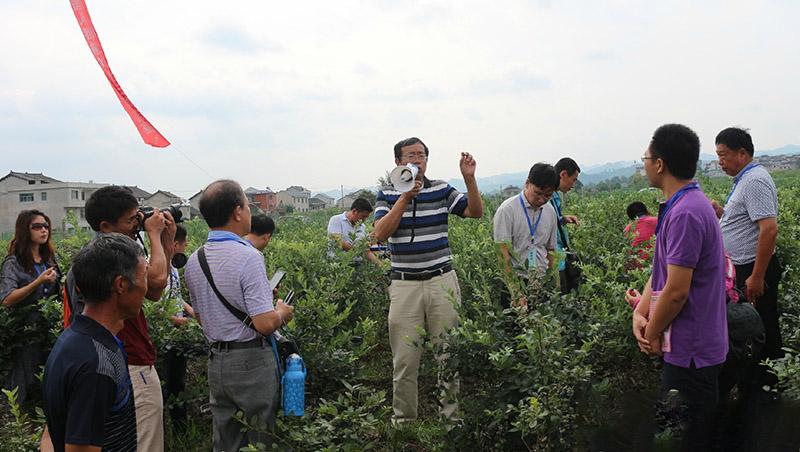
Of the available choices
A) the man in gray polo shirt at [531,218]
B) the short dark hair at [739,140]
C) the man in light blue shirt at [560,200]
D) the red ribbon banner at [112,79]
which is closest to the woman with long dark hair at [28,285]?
the red ribbon banner at [112,79]

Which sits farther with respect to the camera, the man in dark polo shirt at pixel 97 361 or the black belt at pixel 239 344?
the black belt at pixel 239 344

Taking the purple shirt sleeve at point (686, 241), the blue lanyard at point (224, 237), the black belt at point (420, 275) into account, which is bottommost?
the black belt at point (420, 275)

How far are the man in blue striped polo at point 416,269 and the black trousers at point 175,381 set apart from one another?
1.47 meters

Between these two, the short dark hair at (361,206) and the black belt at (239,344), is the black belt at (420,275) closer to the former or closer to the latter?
the black belt at (239,344)

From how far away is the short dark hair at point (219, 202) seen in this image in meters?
2.78

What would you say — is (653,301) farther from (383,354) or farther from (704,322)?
(383,354)

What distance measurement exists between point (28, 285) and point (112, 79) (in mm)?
1758

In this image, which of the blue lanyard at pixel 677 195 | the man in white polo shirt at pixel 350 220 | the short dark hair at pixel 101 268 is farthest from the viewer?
the man in white polo shirt at pixel 350 220

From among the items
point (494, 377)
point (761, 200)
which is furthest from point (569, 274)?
point (494, 377)

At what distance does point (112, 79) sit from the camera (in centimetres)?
476

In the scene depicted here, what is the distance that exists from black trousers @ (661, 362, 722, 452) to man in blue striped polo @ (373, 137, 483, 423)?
154 cm

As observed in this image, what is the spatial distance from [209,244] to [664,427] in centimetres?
215

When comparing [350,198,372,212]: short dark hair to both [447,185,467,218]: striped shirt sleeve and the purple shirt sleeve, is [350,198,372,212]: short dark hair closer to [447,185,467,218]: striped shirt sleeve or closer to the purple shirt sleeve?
[447,185,467,218]: striped shirt sleeve

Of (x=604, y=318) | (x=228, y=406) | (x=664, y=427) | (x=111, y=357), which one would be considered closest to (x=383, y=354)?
(x=604, y=318)
